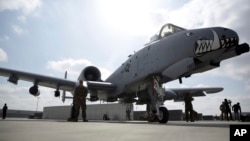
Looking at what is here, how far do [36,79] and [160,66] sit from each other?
9125 millimetres

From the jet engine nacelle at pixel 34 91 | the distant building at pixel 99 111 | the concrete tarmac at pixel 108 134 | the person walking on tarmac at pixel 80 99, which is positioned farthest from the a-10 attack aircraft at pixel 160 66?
the distant building at pixel 99 111

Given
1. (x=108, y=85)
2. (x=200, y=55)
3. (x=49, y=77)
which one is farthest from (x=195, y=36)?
(x=49, y=77)

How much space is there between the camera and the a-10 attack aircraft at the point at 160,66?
328 inches

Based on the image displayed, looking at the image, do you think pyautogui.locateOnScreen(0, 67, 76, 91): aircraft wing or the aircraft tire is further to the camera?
pyautogui.locateOnScreen(0, 67, 76, 91): aircraft wing

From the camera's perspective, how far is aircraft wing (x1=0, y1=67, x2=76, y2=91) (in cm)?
1418

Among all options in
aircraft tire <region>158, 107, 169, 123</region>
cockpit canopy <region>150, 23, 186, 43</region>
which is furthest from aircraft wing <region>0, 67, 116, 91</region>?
aircraft tire <region>158, 107, 169, 123</region>

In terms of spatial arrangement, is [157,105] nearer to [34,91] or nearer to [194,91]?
[34,91]

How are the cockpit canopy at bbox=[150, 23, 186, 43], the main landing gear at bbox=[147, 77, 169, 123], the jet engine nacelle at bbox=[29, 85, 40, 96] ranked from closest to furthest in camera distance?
1. the main landing gear at bbox=[147, 77, 169, 123]
2. the cockpit canopy at bbox=[150, 23, 186, 43]
3. the jet engine nacelle at bbox=[29, 85, 40, 96]

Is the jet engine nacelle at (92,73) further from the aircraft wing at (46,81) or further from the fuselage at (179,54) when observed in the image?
the fuselage at (179,54)

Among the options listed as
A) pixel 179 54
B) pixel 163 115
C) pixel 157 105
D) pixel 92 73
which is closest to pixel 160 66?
pixel 179 54

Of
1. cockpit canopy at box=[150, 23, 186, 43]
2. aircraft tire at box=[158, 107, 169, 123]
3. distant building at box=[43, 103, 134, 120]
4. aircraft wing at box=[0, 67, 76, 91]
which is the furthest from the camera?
distant building at box=[43, 103, 134, 120]

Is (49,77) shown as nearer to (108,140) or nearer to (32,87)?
(32,87)

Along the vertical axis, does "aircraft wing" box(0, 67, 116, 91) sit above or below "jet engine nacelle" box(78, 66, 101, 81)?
below

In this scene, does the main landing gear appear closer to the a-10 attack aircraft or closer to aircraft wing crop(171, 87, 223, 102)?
the a-10 attack aircraft
